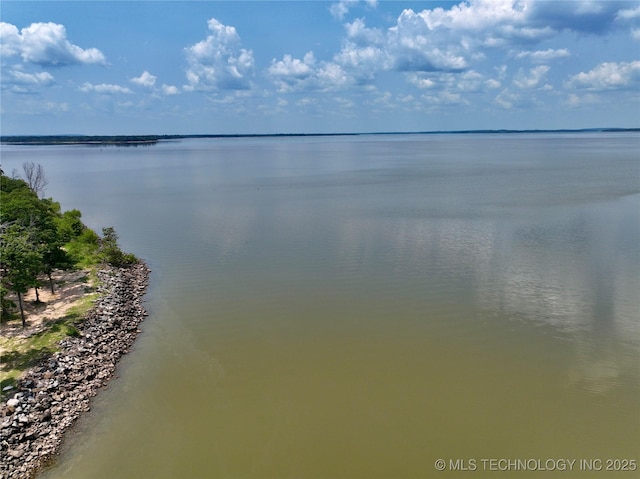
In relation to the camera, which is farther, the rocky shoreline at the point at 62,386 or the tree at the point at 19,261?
the tree at the point at 19,261

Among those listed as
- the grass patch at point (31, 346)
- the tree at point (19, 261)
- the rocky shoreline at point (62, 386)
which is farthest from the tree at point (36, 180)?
the rocky shoreline at point (62, 386)

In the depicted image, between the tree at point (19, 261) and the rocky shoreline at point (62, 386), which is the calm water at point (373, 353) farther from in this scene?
the tree at point (19, 261)

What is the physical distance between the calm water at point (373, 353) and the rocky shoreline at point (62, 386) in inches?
22.2

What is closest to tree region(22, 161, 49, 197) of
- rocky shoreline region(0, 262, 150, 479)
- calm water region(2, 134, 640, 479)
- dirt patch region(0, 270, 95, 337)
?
calm water region(2, 134, 640, 479)

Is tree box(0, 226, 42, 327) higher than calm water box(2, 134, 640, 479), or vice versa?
tree box(0, 226, 42, 327)

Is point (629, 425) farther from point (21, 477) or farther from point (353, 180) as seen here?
point (353, 180)

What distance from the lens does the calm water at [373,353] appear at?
11.8 metres

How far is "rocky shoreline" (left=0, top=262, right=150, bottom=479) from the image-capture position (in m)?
11.4

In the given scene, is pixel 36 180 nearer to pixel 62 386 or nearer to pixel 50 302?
pixel 50 302

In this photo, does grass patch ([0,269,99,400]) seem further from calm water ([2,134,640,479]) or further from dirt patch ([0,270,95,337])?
calm water ([2,134,640,479])

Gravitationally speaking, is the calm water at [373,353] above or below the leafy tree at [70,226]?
below

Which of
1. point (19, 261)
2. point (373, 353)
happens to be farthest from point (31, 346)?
point (373, 353)

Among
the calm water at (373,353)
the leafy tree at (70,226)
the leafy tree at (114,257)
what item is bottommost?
the calm water at (373,353)

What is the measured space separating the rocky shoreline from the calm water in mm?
564
